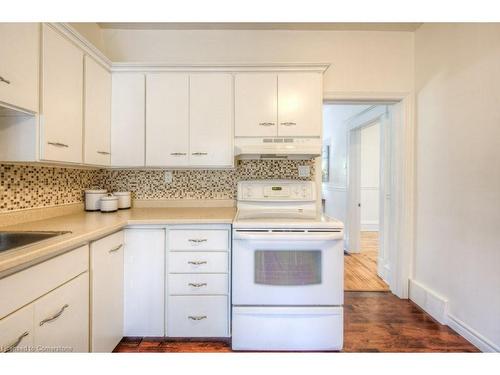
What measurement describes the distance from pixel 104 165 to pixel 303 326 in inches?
72.6

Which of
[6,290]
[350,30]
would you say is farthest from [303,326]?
[350,30]

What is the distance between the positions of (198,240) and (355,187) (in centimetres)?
281

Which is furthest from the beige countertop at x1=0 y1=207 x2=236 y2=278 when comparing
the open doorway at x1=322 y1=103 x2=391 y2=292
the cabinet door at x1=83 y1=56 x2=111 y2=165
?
the open doorway at x1=322 y1=103 x2=391 y2=292

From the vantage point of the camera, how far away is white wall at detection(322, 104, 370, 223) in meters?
4.03

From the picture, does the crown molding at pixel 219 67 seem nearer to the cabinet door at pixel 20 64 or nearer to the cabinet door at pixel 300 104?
the cabinet door at pixel 300 104

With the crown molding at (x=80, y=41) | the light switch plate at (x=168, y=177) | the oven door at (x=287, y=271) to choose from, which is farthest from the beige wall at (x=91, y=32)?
the oven door at (x=287, y=271)

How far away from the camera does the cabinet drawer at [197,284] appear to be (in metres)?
1.78

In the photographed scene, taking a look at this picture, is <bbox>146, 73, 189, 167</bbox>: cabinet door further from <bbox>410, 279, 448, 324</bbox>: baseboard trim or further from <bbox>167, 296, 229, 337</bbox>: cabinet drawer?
<bbox>410, 279, 448, 324</bbox>: baseboard trim

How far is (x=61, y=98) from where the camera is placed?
5.14 feet

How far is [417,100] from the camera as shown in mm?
2416

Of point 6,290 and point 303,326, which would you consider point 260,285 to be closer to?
point 303,326

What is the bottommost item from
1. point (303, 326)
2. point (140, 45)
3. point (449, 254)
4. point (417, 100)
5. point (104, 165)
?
point (303, 326)

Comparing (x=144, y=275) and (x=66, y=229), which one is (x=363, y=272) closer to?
(x=144, y=275)

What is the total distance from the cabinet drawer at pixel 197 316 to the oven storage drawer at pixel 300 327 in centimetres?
23
